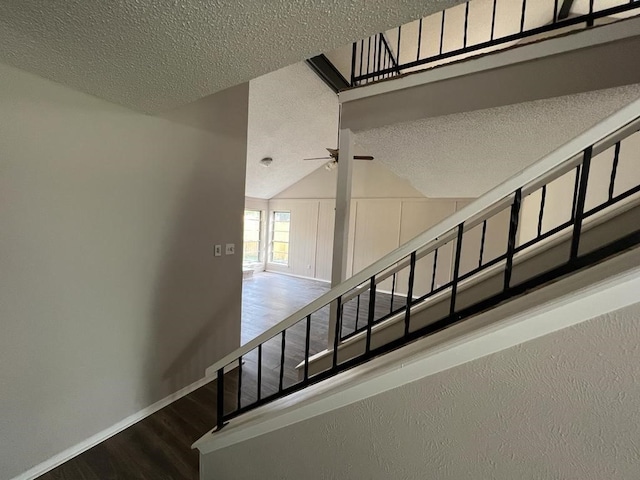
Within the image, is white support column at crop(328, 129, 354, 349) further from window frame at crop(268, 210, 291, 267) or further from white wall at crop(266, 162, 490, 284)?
window frame at crop(268, 210, 291, 267)

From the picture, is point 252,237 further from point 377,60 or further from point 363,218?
point 377,60

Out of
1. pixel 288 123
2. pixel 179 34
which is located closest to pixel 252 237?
pixel 288 123

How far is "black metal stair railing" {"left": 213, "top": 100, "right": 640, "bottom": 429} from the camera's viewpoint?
2.26ft

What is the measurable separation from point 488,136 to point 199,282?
2447 mm

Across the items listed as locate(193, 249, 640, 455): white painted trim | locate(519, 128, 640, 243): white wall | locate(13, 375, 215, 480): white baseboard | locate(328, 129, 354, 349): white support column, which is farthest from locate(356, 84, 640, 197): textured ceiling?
locate(13, 375, 215, 480): white baseboard

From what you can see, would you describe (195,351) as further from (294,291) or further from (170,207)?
(294,291)

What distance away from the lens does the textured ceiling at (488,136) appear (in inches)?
57.0

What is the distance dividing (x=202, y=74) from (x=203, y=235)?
129 cm

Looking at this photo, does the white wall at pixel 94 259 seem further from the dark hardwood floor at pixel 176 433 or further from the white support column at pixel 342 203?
the white support column at pixel 342 203

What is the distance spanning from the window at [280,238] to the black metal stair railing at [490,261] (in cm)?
382

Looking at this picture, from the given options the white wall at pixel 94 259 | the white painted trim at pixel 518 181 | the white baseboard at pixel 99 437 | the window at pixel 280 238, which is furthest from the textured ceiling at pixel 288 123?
the white baseboard at pixel 99 437

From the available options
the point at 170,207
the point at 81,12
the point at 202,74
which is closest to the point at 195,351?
the point at 170,207

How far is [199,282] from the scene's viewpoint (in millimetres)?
2174

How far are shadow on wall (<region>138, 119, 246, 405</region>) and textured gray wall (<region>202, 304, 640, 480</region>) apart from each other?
5.24 feet
